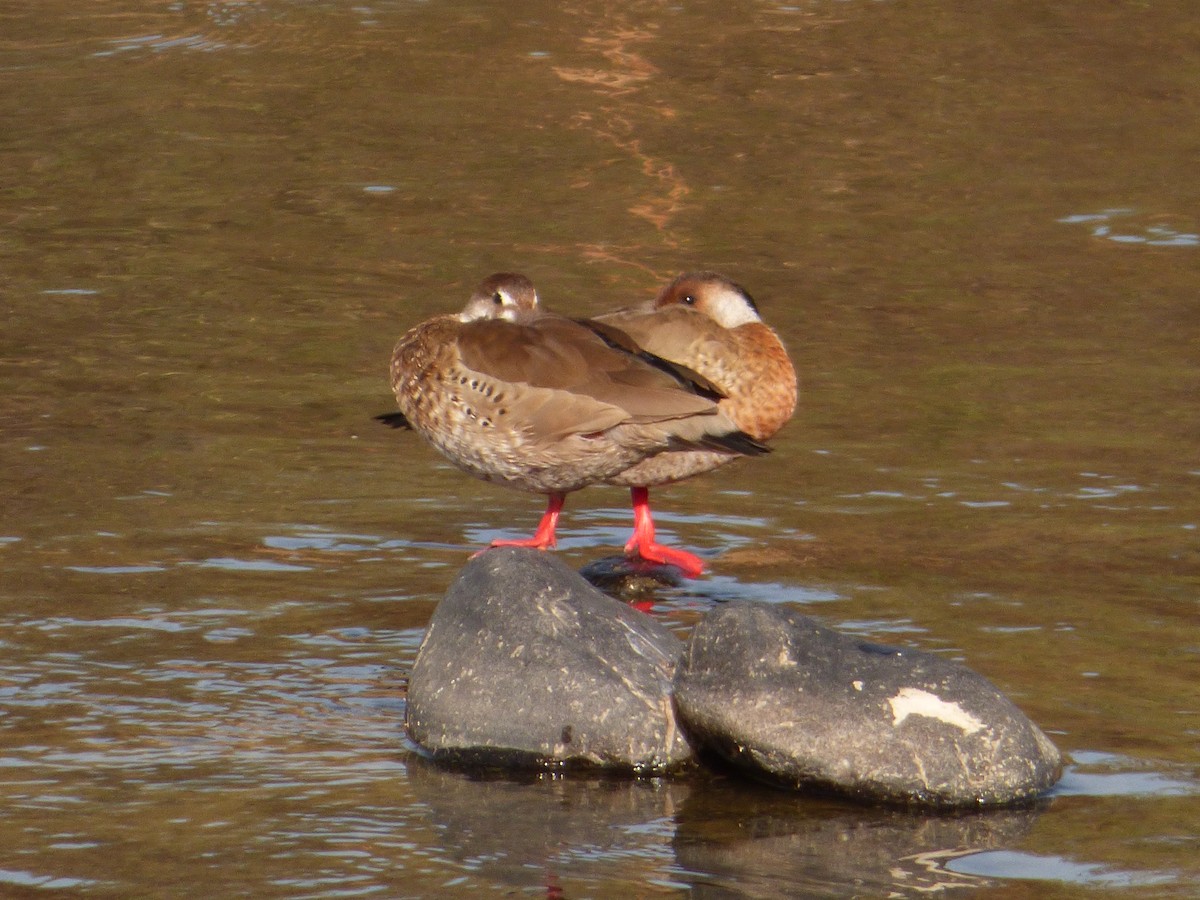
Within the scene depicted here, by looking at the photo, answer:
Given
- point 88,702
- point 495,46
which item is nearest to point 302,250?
point 495,46

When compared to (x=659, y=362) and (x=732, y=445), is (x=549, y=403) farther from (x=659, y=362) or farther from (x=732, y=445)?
(x=732, y=445)

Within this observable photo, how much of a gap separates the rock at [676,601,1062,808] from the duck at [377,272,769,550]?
5.47ft

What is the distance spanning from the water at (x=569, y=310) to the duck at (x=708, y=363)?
1.16 feet

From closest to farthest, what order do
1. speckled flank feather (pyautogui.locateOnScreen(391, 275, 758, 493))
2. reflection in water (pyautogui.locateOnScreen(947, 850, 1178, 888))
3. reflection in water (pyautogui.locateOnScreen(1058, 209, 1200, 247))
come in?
reflection in water (pyautogui.locateOnScreen(947, 850, 1178, 888)) → speckled flank feather (pyautogui.locateOnScreen(391, 275, 758, 493)) → reflection in water (pyautogui.locateOnScreen(1058, 209, 1200, 247))

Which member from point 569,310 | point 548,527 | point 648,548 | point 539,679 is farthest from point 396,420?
point 569,310

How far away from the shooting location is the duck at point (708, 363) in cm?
802

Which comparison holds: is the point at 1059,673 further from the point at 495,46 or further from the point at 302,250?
the point at 495,46

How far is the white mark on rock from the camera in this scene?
567 centimetres

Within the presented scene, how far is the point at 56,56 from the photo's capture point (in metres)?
19.0

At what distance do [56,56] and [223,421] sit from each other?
10.3 m

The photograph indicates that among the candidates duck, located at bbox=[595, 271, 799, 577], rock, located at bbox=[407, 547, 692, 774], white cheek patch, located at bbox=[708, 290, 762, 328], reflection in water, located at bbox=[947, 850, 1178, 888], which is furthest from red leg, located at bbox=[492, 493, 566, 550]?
reflection in water, located at bbox=[947, 850, 1178, 888]

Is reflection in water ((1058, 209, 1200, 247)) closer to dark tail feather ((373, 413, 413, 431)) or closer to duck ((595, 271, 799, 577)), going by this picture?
duck ((595, 271, 799, 577))

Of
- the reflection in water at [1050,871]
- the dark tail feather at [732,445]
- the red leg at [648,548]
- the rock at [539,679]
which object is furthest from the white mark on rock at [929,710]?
the red leg at [648,548]

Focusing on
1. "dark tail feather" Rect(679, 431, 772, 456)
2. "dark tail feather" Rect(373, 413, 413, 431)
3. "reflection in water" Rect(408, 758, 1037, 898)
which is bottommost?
"reflection in water" Rect(408, 758, 1037, 898)
